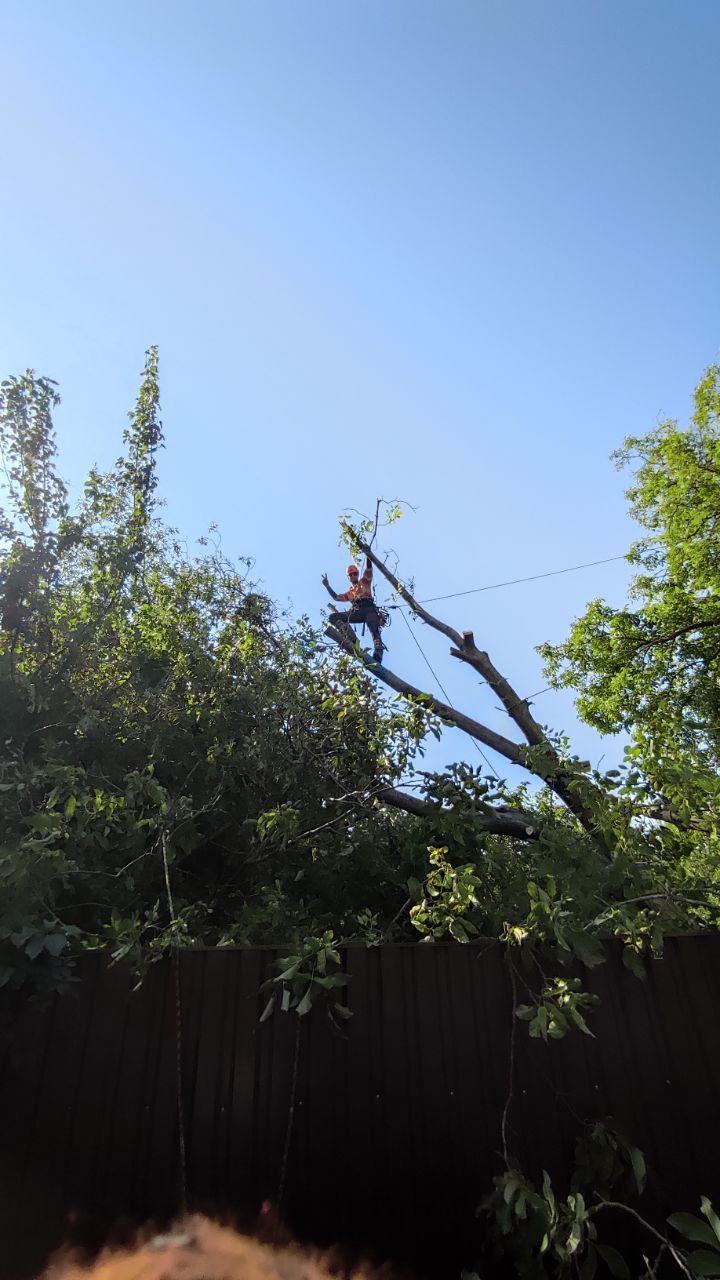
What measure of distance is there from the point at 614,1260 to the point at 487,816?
3.85 metres

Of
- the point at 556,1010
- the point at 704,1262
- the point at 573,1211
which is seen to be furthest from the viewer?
the point at 556,1010

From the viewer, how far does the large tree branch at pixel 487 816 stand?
4.37 m

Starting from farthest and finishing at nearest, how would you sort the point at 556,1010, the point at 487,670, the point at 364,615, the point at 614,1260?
1. the point at 487,670
2. the point at 364,615
3. the point at 556,1010
4. the point at 614,1260

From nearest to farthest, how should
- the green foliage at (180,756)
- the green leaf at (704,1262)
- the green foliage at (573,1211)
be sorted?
the green leaf at (704,1262) → the green foliage at (573,1211) → the green foliage at (180,756)

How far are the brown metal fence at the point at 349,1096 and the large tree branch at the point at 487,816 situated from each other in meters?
→ 1.42

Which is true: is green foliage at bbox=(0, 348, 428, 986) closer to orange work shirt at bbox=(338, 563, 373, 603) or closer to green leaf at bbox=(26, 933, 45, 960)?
green leaf at bbox=(26, 933, 45, 960)

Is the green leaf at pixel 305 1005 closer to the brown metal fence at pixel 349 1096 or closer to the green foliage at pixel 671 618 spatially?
the brown metal fence at pixel 349 1096

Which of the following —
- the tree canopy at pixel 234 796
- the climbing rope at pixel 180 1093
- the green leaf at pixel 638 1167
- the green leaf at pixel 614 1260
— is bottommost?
the green leaf at pixel 614 1260

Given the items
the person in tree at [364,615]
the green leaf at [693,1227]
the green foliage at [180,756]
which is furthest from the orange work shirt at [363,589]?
Result: the green leaf at [693,1227]

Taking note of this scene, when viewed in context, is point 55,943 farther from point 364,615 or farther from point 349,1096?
point 364,615

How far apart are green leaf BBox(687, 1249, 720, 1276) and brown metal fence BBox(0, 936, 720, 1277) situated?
0.77m

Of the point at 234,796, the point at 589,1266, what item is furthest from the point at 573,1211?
the point at 234,796

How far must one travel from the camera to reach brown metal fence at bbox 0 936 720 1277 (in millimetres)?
2559

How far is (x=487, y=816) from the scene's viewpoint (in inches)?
241
